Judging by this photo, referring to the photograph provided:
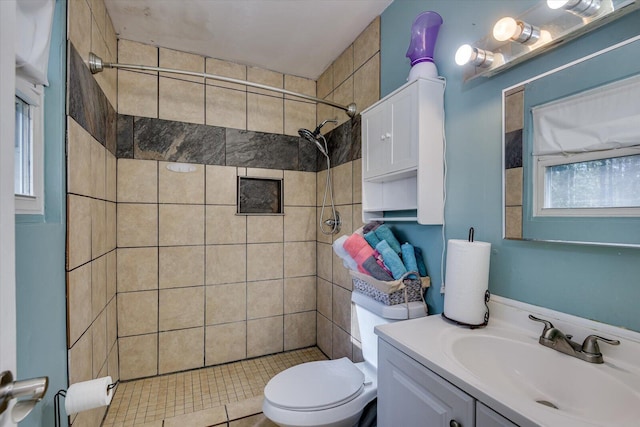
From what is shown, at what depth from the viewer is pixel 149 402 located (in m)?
1.74

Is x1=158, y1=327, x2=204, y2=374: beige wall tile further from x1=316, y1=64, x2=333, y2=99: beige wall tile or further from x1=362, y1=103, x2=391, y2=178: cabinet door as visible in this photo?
x1=316, y1=64, x2=333, y2=99: beige wall tile

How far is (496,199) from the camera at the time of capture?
3.50 feet

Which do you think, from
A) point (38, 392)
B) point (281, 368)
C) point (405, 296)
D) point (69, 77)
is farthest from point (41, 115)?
point (281, 368)

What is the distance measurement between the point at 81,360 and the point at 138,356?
2.79 feet

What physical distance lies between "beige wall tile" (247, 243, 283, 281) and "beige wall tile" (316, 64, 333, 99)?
1321mm

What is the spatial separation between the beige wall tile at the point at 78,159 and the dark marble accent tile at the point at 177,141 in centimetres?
59

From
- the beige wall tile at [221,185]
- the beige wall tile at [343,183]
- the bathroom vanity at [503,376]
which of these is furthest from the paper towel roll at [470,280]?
the beige wall tile at [221,185]

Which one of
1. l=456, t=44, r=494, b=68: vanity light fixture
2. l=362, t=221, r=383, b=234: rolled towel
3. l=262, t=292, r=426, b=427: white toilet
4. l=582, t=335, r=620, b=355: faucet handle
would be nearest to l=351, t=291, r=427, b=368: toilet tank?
l=262, t=292, r=426, b=427: white toilet

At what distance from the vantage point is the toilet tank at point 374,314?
4.05ft

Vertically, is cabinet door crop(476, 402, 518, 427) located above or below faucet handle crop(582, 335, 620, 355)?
below

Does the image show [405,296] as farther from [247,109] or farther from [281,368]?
[247,109]

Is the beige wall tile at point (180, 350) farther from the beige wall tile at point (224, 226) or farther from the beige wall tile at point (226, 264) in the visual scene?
the beige wall tile at point (224, 226)

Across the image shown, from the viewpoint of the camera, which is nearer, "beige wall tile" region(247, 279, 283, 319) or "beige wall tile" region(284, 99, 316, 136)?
"beige wall tile" region(247, 279, 283, 319)

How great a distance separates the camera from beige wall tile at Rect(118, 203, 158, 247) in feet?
→ 6.26
